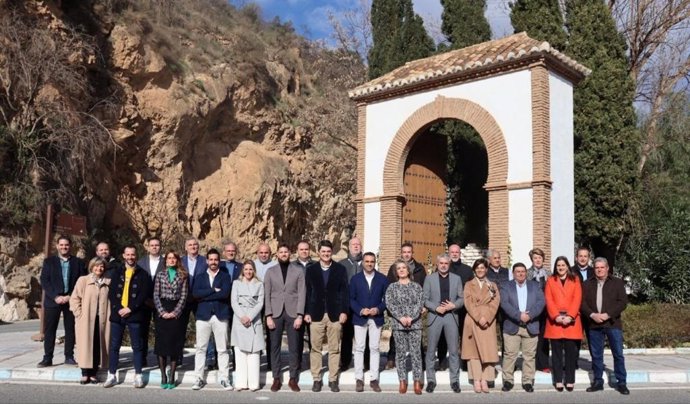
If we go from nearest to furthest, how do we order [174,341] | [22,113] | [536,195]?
1. [174,341]
2. [536,195]
3. [22,113]

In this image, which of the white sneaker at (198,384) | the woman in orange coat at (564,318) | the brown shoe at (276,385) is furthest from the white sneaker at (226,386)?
the woman in orange coat at (564,318)

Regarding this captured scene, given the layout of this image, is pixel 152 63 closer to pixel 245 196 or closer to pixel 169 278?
pixel 245 196

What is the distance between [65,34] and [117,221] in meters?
6.26

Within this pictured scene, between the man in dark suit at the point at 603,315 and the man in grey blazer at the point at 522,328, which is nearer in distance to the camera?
→ the man in dark suit at the point at 603,315

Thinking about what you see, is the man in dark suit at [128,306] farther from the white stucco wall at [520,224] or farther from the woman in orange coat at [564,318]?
the white stucco wall at [520,224]

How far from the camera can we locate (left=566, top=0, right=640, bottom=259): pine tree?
17.1 m

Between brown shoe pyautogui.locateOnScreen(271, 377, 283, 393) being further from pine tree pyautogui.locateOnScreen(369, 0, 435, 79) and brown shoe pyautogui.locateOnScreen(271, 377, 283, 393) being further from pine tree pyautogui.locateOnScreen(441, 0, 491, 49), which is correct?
pine tree pyautogui.locateOnScreen(441, 0, 491, 49)


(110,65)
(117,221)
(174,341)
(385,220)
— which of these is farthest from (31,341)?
(110,65)

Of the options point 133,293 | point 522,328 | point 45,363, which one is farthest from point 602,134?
point 45,363

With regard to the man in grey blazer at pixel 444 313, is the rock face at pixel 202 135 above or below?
above

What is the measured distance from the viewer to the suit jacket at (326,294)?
8406 mm

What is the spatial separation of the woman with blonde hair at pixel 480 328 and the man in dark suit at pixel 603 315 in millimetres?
1216

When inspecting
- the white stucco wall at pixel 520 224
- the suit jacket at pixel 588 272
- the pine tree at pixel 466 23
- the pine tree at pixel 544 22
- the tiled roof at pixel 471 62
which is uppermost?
the pine tree at pixel 466 23

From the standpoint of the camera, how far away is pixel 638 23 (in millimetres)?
22250
